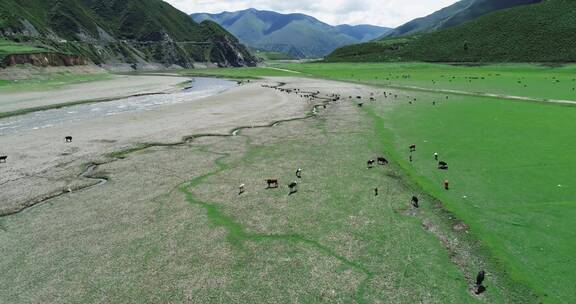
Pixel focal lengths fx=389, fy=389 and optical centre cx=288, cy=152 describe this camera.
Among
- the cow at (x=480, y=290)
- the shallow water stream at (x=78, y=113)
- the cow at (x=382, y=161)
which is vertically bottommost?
the shallow water stream at (x=78, y=113)

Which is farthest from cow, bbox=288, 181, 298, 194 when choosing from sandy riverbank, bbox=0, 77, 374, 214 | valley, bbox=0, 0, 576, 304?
sandy riverbank, bbox=0, 77, 374, 214

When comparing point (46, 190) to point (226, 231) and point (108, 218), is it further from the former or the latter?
point (226, 231)

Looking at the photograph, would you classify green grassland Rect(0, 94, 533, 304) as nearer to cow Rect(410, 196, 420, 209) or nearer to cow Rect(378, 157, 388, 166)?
cow Rect(410, 196, 420, 209)

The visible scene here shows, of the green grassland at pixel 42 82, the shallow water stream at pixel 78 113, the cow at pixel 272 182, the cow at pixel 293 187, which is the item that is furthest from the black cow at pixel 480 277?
the green grassland at pixel 42 82

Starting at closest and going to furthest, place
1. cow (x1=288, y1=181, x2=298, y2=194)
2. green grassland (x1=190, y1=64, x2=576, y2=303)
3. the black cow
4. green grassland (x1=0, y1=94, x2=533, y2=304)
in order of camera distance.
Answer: the black cow → green grassland (x1=0, y1=94, x2=533, y2=304) → green grassland (x1=190, y1=64, x2=576, y2=303) → cow (x1=288, y1=181, x2=298, y2=194)

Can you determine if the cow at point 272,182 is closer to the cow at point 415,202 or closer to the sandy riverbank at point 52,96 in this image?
the cow at point 415,202

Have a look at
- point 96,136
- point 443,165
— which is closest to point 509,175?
point 443,165
